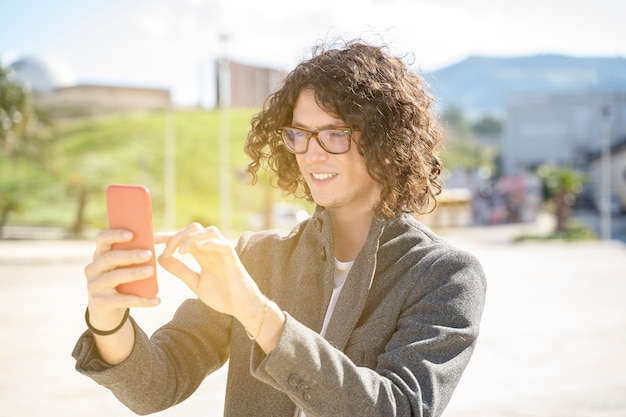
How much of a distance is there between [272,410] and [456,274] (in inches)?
24.7

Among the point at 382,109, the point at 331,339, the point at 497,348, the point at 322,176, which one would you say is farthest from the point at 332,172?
the point at 497,348

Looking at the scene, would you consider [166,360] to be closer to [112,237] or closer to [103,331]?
[103,331]

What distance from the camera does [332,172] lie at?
6.72ft

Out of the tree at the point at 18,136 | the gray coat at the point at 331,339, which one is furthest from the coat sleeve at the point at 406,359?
the tree at the point at 18,136

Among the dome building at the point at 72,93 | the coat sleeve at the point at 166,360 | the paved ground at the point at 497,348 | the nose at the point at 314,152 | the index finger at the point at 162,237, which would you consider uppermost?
the dome building at the point at 72,93

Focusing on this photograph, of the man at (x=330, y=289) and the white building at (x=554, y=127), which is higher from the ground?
the white building at (x=554, y=127)

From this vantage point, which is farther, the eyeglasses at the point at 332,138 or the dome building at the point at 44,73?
the dome building at the point at 44,73

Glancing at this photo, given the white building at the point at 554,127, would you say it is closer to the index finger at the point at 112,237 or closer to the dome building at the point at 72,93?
the dome building at the point at 72,93

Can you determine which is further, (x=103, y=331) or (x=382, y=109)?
(x=382, y=109)

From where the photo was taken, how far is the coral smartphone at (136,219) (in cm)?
146

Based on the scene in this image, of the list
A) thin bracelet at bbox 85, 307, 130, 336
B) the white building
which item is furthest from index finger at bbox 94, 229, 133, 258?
the white building

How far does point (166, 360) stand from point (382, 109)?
95 centimetres

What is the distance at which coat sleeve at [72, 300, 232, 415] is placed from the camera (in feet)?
5.54

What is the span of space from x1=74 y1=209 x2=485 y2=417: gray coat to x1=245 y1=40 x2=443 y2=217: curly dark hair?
14 centimetres
